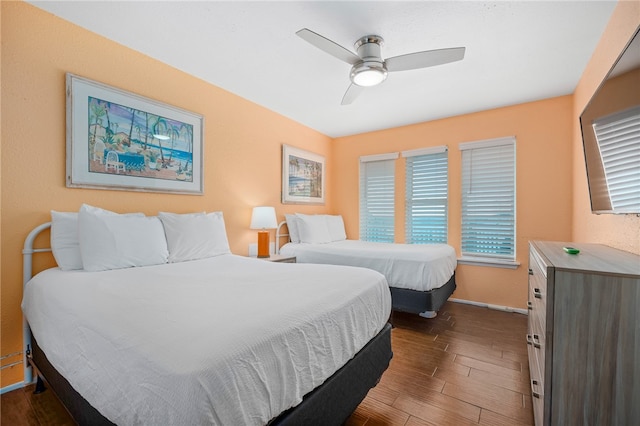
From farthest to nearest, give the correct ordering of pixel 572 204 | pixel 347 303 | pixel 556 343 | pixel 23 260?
pixel 572 204
pixel 23 260
pixel 347 303
pixel 556 343

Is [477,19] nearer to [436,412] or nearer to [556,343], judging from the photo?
[556,343]

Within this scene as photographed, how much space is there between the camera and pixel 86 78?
2.13 meters

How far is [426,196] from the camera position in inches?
164

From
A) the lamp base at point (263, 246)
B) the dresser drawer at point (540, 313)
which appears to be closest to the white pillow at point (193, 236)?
the lamp base at point (263, 246)

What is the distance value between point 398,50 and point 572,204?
8.76 feet

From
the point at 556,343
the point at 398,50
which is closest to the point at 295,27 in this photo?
the point at 398,50

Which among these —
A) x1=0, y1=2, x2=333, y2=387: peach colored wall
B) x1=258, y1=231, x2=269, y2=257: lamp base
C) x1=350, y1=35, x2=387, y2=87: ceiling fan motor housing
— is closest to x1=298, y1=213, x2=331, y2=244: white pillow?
x1=258, y1=231, x2=269, y2=257: lamp base

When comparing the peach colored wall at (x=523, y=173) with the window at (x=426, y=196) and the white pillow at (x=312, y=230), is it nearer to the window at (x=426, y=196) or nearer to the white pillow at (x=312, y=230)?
the window at (x=426, y=196)

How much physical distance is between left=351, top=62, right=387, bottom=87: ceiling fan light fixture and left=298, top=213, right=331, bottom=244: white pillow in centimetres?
206

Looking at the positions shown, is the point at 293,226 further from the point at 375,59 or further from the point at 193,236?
the point at 375,59

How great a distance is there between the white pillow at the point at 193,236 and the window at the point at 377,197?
105 inches

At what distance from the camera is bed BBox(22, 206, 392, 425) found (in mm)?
765

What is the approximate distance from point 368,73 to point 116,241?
2.26 m

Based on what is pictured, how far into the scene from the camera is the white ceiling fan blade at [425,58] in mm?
1940
